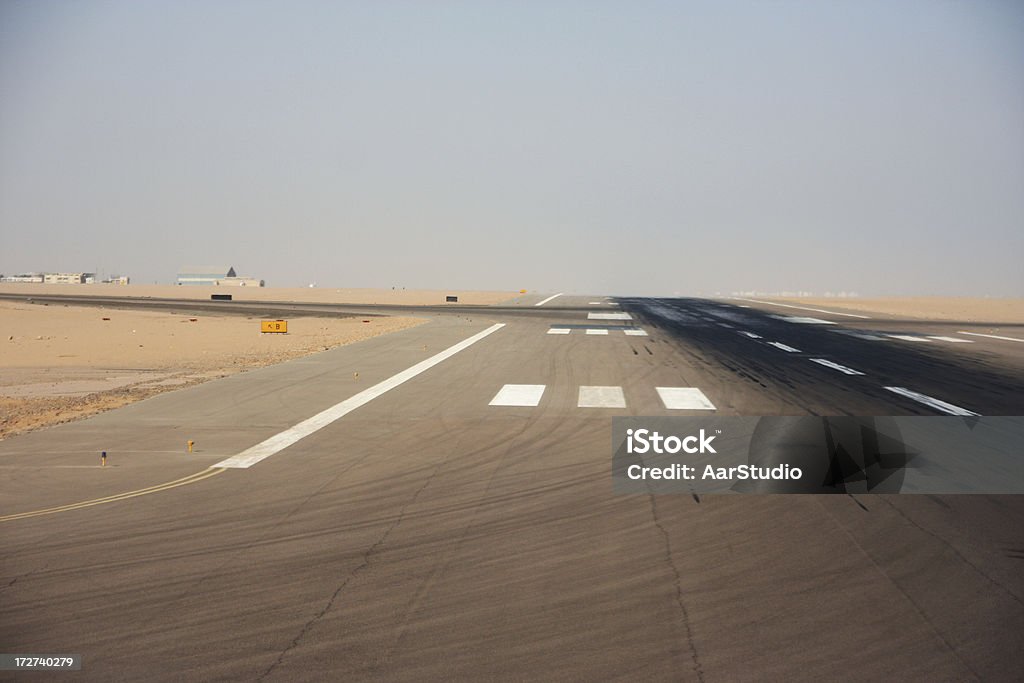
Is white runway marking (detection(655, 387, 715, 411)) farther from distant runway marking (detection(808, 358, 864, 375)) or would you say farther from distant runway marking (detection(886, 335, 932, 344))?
distant runway marking (detection(886, 335, 932, 344))

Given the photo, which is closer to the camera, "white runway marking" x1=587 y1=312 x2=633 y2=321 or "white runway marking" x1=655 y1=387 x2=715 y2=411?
"white runway marking" x1=655 y1=387 x2=715 y2=411

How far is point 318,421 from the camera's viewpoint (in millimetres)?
15320

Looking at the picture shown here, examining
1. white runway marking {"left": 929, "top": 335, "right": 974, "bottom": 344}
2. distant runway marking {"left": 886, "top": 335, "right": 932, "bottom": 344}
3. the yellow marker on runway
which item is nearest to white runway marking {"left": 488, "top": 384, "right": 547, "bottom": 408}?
distant runway marking {"left": 886, "top": 335, "right": 932, "bottom": 344}

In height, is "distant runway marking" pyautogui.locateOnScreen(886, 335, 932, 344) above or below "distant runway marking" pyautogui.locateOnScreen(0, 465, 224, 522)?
below

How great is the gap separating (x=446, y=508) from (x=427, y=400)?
8.45 meters

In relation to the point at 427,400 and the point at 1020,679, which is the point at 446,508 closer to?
the point at 1020,679

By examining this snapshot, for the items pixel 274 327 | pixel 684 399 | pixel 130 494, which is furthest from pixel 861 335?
pixel 130 494

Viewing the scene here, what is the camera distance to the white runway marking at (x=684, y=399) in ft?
55.2

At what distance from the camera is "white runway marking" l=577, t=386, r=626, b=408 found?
17.1 meters

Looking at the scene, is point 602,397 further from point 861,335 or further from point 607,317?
point 607,317

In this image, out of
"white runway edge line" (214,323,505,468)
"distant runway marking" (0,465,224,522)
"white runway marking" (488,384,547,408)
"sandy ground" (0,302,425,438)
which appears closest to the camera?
"distant runway marking" (0,465,224,522)

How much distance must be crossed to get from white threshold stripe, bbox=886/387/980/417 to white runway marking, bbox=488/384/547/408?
7564 millimetres

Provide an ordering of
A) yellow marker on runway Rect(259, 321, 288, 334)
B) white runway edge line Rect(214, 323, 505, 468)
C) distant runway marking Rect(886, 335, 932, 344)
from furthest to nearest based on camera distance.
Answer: yellow marker on runway Rect(259, 321, 288, 334)
distant runway marking Rect(886, 335, 932, 344)
white runway edge line Rect(214, 323, 505, 468)

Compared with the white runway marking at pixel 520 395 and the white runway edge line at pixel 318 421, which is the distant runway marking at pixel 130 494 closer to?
the white runway edge line at pixel 318 421
